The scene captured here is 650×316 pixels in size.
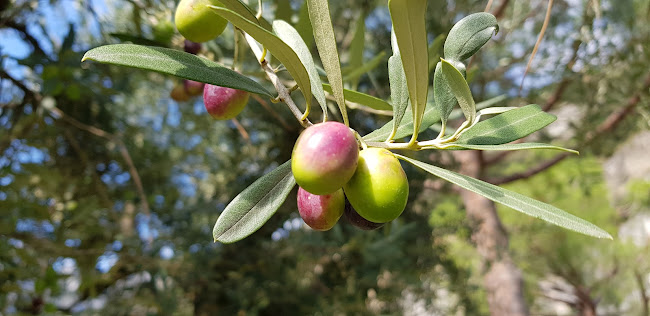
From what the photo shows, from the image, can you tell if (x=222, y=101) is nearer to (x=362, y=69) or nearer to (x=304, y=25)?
(x=304, y=25)

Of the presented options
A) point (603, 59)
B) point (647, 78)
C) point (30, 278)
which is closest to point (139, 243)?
point (30, 278)

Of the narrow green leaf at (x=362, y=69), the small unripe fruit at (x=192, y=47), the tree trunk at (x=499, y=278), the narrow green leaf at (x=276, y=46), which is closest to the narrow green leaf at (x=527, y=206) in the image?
the narrow green leaf at (x=276, y=46)

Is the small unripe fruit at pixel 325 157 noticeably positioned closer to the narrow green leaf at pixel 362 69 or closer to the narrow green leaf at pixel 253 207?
the narrow green leaf at pixel 253 207

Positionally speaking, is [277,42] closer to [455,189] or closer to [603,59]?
[603,59]

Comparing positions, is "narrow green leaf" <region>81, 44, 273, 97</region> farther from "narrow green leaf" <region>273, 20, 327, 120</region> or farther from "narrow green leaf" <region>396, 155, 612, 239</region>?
"narrow green leaf" <region>396, 155, 612, 239</region>

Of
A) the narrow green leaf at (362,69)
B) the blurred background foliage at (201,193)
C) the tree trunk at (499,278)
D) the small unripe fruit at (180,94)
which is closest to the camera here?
the narrow green leaf at (362,69)

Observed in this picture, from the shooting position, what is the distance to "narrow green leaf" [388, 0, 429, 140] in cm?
35

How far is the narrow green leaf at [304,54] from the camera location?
490 mm

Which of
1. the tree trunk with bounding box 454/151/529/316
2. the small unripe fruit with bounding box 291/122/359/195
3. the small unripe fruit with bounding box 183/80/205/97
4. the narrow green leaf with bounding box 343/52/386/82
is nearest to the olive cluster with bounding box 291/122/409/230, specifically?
the small unripe fruit with bounding box 291/122/359/195

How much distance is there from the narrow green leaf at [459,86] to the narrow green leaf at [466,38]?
0.16 ft

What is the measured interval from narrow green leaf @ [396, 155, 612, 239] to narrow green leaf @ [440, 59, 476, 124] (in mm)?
86

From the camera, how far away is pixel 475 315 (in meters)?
2.09

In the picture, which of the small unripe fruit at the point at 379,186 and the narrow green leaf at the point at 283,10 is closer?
the small unripe fruit at the point at 379,186

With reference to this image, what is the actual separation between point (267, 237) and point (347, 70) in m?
0.98
